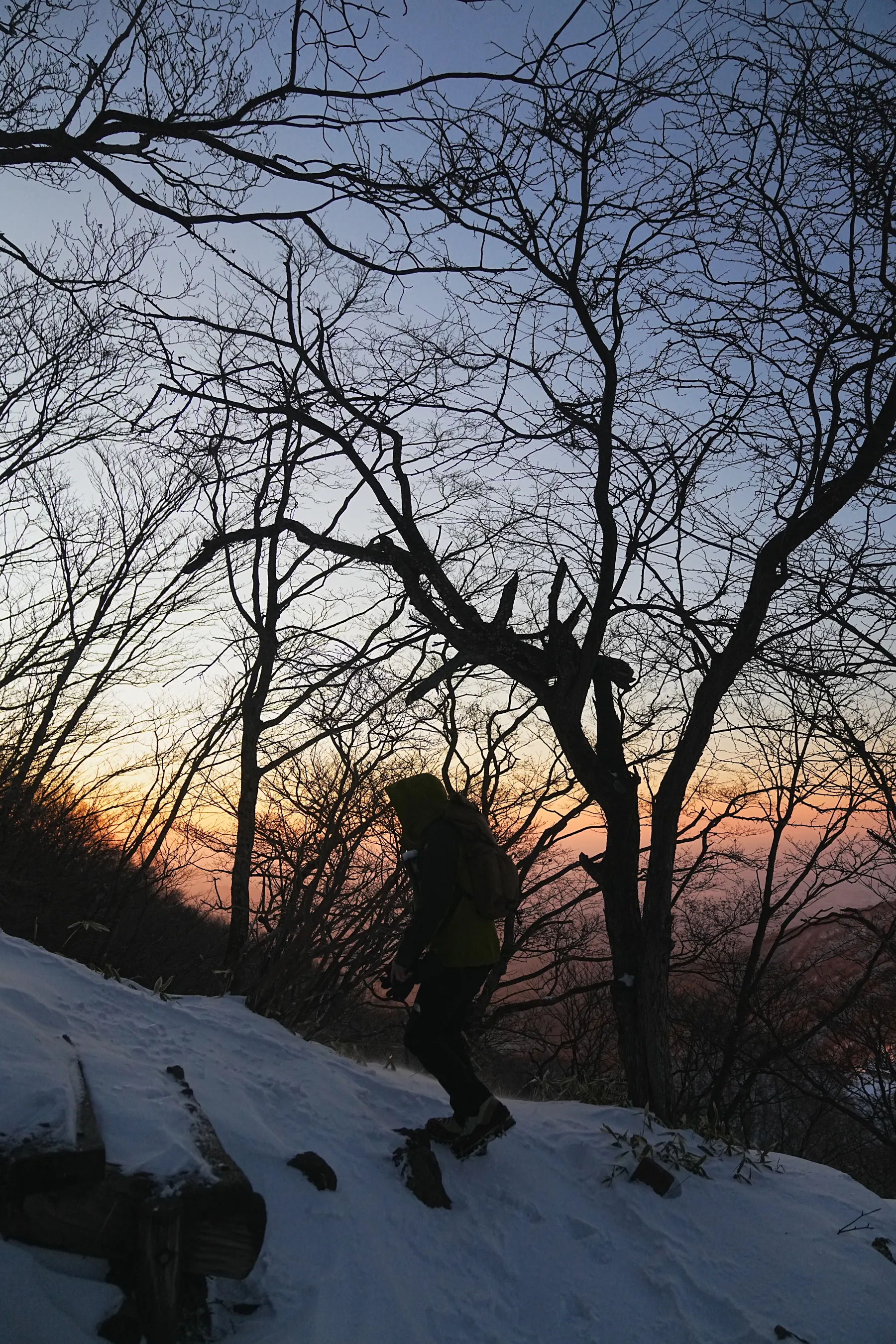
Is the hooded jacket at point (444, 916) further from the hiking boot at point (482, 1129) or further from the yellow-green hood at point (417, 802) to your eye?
Result: the hiking boot at point (482, 1129)

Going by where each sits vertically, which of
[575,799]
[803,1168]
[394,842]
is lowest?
[803,1168]

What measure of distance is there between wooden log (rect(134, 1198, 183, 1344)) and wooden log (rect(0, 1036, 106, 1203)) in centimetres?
18

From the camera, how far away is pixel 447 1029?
3596 mm

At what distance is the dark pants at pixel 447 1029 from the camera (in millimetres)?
3479

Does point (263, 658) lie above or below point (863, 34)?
below

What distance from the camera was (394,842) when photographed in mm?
6762

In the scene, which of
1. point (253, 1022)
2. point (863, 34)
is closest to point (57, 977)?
point (253, 1022)

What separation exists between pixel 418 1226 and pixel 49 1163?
1.64 meters

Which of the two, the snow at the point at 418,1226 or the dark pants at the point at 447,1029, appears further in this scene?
the dark pants at the point at 447,1029

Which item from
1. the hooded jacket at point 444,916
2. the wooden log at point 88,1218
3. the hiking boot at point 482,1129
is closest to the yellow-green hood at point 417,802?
the hooded jacket at point 444,916

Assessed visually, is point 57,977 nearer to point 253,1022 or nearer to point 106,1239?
point 253,1022

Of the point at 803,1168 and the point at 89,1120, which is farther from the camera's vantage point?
the point at 803,1168

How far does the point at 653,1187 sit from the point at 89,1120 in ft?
8.91

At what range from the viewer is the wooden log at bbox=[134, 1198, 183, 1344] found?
1.88 m
